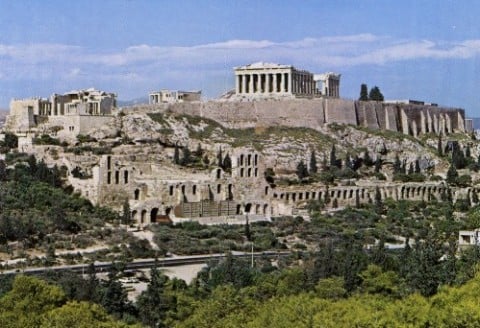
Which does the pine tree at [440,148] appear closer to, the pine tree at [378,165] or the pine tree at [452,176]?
the pine tree at [378,165]

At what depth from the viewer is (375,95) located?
87.1 metres

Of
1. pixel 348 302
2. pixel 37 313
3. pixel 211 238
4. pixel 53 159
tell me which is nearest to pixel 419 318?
pixel 348 302

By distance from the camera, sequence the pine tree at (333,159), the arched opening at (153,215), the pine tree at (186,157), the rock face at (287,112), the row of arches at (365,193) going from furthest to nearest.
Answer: the rock face at (287,112) < the pine tree at (333,159) < the pine tree at (186,157) < the row of arches at (365,193) < the arched opening at (153,215)

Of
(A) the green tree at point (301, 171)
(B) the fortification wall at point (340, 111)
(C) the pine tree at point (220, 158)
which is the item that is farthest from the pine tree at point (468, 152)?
(C) the pine tree at point (220, 158)

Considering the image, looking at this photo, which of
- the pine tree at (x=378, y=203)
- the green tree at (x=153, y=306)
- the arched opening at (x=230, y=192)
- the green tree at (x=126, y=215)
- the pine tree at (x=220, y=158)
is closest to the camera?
the green tree at (x=153, y=306)

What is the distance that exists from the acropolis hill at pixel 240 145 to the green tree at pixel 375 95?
6.75 ft

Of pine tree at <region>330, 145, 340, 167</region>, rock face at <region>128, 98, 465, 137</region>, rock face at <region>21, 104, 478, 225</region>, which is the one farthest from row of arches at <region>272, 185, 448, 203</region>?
rock face at <region>128, 98, 465, 137</region>

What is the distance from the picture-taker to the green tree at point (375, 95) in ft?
285

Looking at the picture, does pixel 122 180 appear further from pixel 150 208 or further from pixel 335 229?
pixel 335 229

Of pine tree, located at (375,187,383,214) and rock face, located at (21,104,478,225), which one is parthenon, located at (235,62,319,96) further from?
pine tree, located at (375,187,383,214)

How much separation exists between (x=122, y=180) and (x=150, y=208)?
231 centimetres

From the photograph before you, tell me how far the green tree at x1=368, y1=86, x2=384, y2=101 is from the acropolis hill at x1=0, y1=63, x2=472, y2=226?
2056 mm

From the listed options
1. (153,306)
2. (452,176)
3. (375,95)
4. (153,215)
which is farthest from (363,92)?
(153,306)

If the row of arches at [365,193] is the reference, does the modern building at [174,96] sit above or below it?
above
